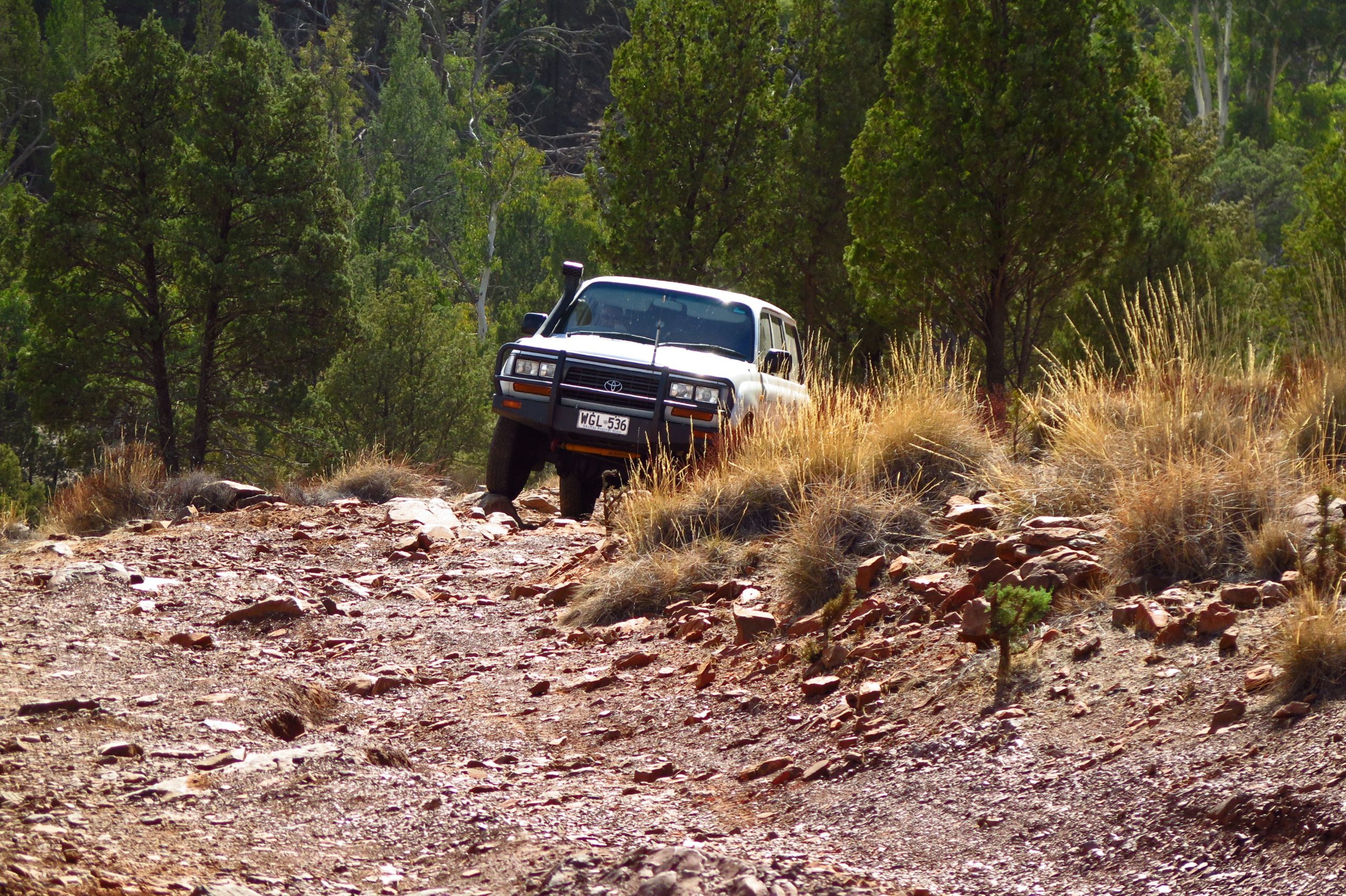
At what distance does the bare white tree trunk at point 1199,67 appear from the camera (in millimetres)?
52438

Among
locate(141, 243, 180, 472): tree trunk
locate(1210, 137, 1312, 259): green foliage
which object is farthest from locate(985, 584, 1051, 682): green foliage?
locate(1210, 137, 1312, 259): green foliage

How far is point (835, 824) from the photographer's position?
415 cm

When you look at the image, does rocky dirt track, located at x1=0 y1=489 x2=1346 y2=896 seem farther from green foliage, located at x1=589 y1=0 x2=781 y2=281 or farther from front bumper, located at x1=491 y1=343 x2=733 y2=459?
green foliage, located at x1=589 y1=0 x2=781 y2=281

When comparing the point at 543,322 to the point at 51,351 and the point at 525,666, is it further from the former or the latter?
the point at 51,351

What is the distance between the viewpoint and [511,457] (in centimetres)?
1075

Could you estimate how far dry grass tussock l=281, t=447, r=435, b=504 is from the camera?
1250cm

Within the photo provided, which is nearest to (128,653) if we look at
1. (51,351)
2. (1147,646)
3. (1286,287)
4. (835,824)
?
(835,824)

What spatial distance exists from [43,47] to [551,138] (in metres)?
20.2

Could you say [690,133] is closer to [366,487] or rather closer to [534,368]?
[366,487]

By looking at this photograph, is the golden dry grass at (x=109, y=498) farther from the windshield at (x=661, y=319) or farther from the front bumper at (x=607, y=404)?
the windshield at (x=661, y=319)

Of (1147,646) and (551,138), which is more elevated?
(551,138)

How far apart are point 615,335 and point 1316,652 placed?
22.3 feet

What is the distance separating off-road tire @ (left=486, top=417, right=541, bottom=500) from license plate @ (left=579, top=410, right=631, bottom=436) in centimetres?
122

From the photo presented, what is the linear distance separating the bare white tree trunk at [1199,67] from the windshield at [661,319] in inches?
1856
